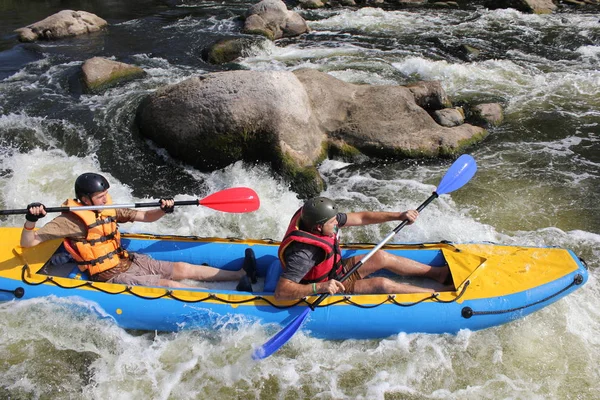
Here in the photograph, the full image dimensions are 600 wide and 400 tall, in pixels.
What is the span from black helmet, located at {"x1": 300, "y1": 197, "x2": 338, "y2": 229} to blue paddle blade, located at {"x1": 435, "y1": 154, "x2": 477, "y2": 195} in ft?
5.30

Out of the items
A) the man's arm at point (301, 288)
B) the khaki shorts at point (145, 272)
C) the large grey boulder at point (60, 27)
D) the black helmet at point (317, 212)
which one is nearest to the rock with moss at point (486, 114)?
the black helmet at point (317, 212)

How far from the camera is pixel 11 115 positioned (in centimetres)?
785

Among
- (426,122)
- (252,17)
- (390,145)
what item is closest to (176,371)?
(390,145)

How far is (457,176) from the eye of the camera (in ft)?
17.1

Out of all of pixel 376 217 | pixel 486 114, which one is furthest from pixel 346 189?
pixel 486 114

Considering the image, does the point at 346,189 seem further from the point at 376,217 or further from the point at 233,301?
the point at 233,301

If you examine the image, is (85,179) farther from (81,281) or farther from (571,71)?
(571,71)

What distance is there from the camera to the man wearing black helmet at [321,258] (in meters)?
3.78

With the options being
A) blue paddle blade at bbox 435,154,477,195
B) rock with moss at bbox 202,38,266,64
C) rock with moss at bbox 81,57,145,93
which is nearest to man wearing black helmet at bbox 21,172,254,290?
blue paddle blade at bbox 435,154,477,195

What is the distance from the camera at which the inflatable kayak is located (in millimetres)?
3967

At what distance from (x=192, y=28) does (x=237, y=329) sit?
36.4 feet

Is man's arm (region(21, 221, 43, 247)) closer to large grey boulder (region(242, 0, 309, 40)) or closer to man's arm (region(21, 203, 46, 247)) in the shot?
man's arm (region(21, 203, 46, 247))

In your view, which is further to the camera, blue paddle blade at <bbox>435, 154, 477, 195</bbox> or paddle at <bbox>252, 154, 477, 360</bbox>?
blue paddle blade at <bbox>435, 154, 477, 195</bbox>

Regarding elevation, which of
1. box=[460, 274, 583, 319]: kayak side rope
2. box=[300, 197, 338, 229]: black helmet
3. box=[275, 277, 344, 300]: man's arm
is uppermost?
box=[300, 197, 338, 229]: black helmet
